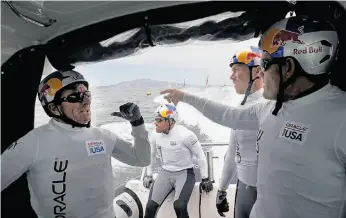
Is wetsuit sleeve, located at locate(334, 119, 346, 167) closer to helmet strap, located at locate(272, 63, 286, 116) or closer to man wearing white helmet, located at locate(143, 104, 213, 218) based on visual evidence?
helmet strap, located at locate(272, 63, 286, 116)

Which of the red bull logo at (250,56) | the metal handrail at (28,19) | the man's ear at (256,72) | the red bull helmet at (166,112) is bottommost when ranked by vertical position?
the red bull helmet at (166,112)

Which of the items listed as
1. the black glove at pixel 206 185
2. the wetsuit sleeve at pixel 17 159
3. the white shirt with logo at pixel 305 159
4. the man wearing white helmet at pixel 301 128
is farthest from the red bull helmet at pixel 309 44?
the black glove at pixel 206 185

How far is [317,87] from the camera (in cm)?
153

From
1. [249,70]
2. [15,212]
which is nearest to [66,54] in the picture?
[15,212]

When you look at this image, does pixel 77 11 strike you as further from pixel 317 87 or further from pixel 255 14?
pixel 317 87

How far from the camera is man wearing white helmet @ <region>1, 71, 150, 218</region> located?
186 cm

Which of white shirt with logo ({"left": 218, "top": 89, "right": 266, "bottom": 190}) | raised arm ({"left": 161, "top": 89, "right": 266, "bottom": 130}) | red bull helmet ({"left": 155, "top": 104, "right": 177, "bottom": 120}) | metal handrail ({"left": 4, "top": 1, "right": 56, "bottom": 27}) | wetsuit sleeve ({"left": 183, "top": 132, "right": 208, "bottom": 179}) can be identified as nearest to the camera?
metal handrail ({"left": 4, "top": 1, "right": 56, "bottom": 27})

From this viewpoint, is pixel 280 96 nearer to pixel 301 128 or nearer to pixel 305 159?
pixel 301 128

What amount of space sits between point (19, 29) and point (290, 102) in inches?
59.8

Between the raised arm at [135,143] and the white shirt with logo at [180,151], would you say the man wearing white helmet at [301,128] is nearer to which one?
the raised arm at [135,143]

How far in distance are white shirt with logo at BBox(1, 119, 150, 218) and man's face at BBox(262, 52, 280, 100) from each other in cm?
107

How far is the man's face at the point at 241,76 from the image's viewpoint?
267 centimetres

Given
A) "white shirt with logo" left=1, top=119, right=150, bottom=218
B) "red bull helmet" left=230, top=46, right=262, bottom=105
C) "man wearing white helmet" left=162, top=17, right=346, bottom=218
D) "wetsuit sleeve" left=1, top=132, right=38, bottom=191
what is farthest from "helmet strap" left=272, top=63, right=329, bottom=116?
"wetsuit sleeve" left=1, top=132, right=38, bottom=191

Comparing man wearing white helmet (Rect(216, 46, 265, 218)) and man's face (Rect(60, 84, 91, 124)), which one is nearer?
man's face (Rect(60, 84, 91, 124))
